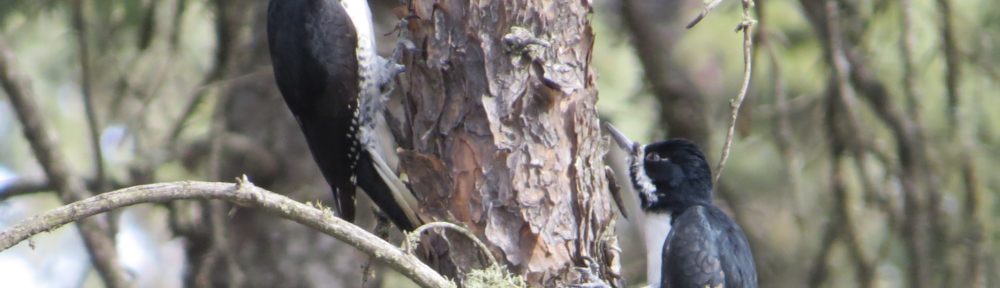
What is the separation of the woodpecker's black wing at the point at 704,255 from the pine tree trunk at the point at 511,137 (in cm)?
72

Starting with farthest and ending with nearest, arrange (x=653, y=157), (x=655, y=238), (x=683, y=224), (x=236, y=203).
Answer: (x=653, y=157) < (x=655, y=238) < (x=683, y=224) < (x=236, y=203)

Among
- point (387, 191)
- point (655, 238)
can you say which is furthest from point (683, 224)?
point (387, 191)

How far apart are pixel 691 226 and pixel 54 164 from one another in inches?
88.7

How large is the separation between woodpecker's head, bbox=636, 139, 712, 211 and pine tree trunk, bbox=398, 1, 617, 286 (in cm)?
119

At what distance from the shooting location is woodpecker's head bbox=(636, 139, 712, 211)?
4.51 meters

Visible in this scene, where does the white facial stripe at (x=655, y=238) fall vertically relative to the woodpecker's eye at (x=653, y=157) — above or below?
below

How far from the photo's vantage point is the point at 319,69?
4594 mm

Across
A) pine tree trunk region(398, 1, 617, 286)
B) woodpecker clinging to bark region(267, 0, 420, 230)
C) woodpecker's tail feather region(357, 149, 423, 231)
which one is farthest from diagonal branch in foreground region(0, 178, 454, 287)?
woodpecker clinging to bark region(267, 0, 420, 230)

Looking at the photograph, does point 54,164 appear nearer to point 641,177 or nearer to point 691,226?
point 641,177

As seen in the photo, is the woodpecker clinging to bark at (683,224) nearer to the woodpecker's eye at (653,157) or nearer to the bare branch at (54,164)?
the woodpecker's eye at (653,157)

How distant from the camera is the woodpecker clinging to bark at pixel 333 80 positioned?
4.45 metres

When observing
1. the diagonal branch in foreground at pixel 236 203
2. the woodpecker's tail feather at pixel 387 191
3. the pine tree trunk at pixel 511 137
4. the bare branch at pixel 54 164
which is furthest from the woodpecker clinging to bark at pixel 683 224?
the bare branch at pixel 54 164

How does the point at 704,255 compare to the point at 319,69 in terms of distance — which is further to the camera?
the point at 319,69

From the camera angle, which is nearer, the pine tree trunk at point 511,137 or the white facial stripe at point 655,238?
the pine tree trunk at point 511,137
